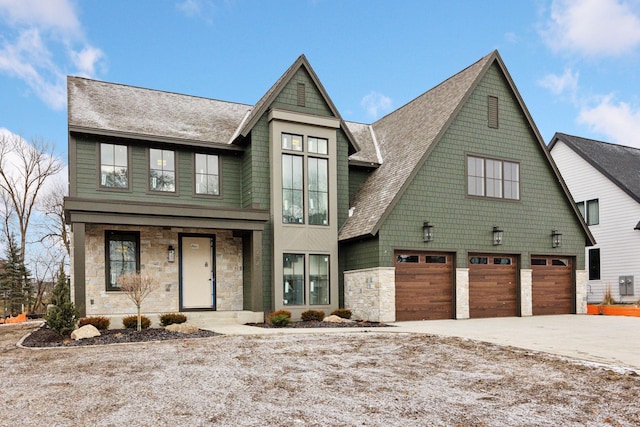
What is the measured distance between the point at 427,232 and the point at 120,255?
8.84 meters

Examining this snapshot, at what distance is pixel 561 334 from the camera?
39.2 feet

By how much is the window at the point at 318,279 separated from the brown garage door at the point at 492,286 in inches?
181

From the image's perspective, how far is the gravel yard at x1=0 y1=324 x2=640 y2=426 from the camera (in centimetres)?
521

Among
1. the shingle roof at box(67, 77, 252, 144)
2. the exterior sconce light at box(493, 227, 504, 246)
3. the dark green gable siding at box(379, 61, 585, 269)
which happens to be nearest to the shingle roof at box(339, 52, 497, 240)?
the dark green gable siding at box(379, 61, 585, 269)

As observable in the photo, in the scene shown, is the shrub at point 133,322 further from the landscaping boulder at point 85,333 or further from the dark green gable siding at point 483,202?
the dark green gable siding at point 483,202

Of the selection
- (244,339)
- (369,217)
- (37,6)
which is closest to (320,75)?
(369,217)

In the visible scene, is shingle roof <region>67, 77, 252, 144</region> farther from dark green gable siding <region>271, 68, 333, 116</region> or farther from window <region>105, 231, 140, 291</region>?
window <region>105, 231, 140, 291</region>

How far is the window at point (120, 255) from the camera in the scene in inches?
574

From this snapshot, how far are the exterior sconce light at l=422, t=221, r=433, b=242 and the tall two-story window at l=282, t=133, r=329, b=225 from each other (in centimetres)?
294

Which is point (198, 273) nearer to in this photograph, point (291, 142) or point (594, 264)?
point (291, 142)

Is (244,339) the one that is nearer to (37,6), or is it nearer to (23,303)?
(37,6)

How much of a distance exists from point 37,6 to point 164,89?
5178 millimetres

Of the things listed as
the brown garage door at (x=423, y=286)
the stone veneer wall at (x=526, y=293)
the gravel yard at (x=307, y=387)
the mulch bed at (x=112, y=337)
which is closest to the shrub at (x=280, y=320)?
the mulch bed at (x=112, y=337)

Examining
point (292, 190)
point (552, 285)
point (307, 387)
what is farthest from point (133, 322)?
point (552, 285)
